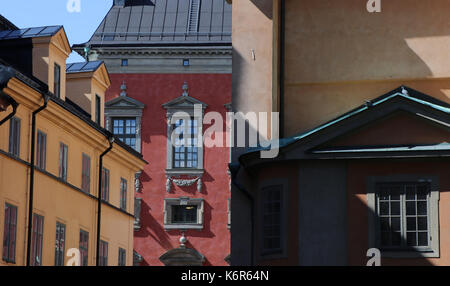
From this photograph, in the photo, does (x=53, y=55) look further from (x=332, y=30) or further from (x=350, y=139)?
(x=350, y=139)

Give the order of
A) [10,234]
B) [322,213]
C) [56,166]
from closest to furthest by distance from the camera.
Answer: [322,213] < [10,234] < [56,166]

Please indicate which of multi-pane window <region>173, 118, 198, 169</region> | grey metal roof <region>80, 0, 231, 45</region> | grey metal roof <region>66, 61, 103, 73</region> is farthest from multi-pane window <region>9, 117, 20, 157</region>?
grey metal roof <region>80, 0, 231, 45</region>

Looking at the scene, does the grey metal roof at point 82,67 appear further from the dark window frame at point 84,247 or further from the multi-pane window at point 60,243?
the multi-pane window at point 60,243

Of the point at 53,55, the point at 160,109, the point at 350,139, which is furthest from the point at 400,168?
the point at 160,109

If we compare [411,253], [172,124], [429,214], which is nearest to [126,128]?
[172,124]

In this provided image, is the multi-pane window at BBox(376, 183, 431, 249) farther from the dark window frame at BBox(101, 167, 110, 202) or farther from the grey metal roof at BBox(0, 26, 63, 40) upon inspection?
the dark window frame at BBox(101, 167, 110, 202)

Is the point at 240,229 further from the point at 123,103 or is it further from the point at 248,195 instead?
the point at 123,103

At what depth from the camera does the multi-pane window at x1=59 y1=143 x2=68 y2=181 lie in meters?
39.9

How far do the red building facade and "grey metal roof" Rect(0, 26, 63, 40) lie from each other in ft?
67.8

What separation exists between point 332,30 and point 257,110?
9.86ft

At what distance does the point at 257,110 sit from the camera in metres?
32.2

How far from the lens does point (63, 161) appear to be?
4025cm

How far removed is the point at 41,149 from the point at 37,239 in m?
2.89

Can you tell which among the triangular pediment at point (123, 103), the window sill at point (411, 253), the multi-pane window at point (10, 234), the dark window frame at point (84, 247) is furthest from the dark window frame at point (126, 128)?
the window sill at point (411, 253)
